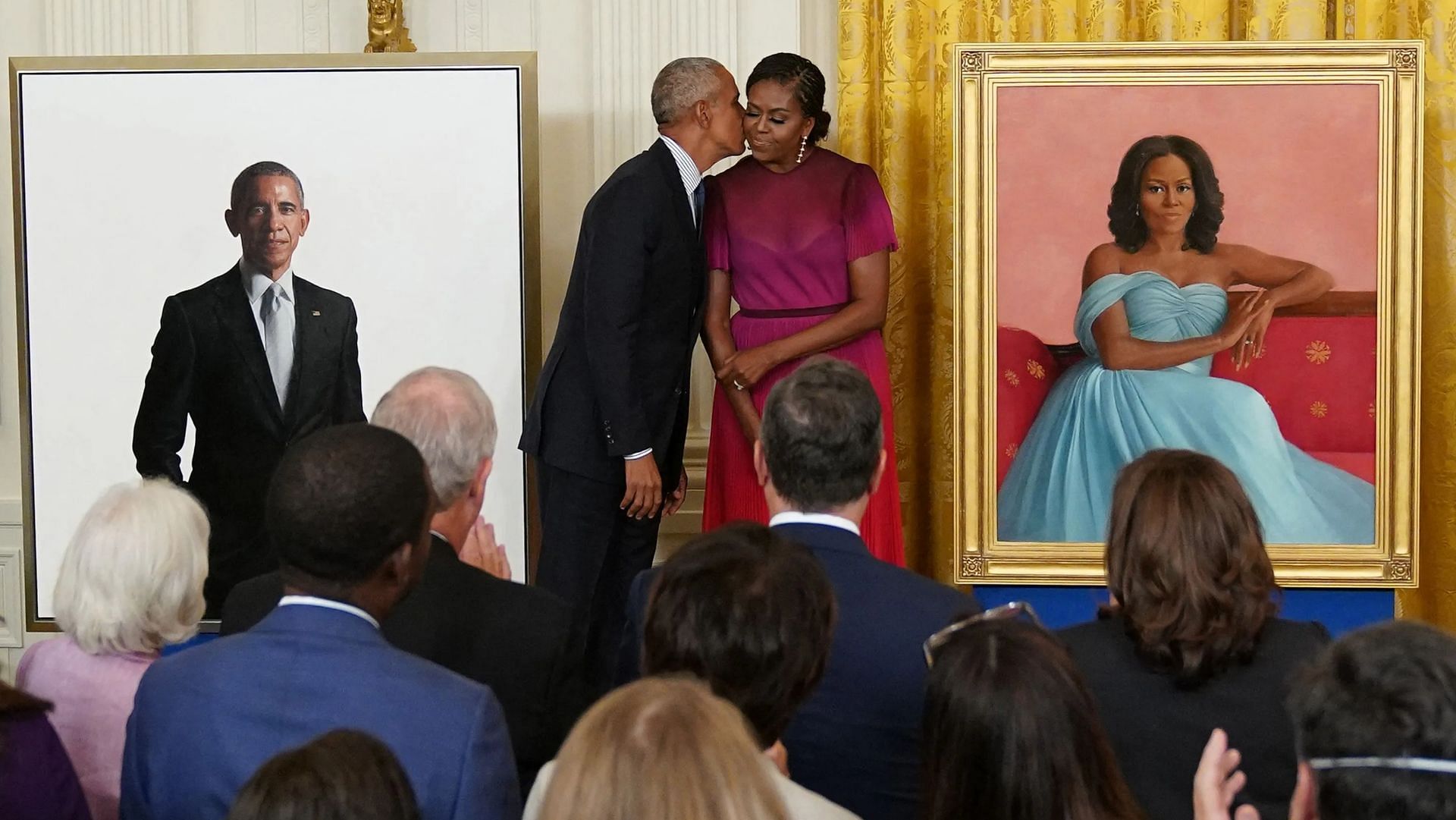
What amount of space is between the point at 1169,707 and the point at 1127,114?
7.82ft

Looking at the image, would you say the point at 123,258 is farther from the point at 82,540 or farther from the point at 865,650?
the point at 865,650

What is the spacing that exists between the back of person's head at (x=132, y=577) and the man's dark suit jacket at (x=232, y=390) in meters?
2.03

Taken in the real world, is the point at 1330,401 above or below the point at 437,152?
below

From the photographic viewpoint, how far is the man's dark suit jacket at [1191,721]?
2.08 m

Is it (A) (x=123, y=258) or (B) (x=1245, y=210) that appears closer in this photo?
(B) (x=1245, y=210)

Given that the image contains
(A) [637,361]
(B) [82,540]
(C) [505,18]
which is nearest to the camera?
(B) [82,540]

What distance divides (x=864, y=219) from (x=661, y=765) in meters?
3.11

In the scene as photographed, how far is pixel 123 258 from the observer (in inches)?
173

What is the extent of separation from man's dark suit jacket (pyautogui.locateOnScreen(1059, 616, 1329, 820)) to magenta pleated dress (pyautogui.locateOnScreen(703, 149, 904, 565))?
2050mm

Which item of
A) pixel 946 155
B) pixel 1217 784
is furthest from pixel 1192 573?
pixel 946 155

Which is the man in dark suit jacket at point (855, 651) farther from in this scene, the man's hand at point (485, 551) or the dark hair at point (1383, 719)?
the man's hand at point (485, 551)

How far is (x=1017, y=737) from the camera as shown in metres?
1.60

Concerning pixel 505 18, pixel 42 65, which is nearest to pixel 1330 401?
pixel 505 18

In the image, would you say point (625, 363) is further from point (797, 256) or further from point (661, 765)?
point (661, 765)
